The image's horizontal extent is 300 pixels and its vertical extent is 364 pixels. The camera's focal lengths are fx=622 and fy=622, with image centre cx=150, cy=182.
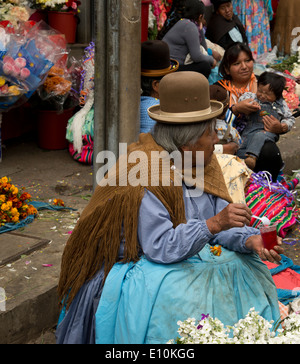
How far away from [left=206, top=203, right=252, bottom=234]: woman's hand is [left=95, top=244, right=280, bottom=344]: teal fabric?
230 millimetres

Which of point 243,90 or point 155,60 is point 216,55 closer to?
point 243,90

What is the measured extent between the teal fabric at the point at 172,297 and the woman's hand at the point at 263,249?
111 mm

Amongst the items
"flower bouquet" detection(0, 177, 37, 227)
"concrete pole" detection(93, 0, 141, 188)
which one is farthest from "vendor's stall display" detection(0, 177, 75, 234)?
"concrete pole" detection(93, 0, 141, 188)

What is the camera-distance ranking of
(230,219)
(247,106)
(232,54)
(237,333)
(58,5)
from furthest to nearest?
1. (58,5)
2. (232,54)
3. (247,106)
4. (230,219)
5. (237,333)

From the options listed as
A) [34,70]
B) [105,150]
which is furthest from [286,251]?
[34,70]

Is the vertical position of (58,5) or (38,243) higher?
(58,5)

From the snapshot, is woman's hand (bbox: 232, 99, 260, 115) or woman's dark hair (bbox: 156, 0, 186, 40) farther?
woman's dark hair (bbox: 156, 0, 186, 40)

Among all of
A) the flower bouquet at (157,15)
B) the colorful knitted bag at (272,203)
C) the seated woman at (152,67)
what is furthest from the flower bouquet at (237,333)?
the flower bouquet at (157,15)

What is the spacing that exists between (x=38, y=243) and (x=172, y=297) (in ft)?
5.64

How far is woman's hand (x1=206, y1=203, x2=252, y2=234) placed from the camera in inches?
109

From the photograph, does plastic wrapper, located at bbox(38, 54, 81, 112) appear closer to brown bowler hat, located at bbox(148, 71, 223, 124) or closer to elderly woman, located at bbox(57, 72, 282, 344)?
elderly woman, located at bbox(57, 72, 282, 344)

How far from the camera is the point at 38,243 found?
4246mm

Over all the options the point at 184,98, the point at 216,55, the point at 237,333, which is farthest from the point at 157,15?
the point at 237,333
